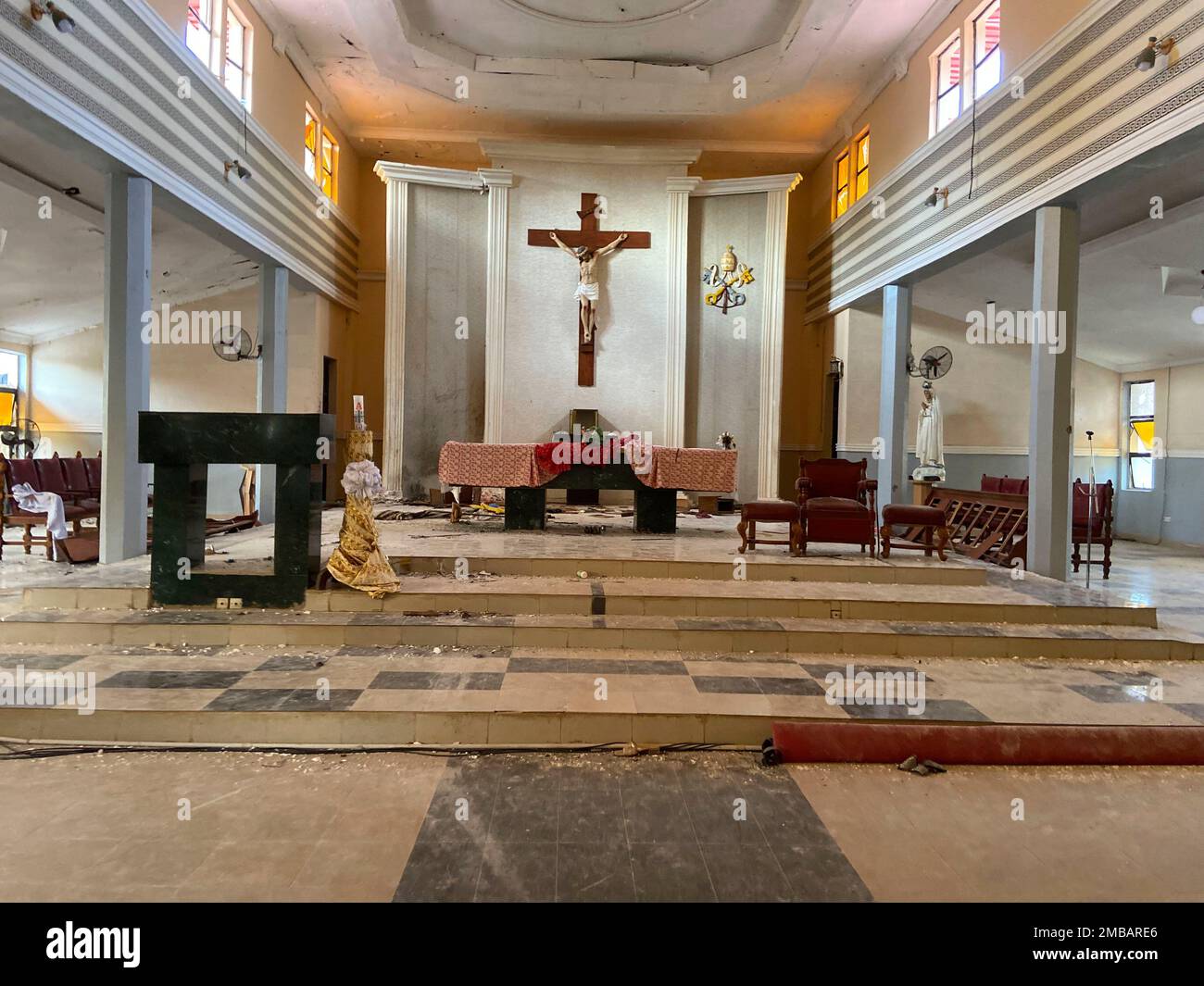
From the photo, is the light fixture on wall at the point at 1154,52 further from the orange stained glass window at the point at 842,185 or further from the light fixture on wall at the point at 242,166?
the light fixture on wall at the point at 242,166

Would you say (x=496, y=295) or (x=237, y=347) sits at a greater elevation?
(x=496, y=295)

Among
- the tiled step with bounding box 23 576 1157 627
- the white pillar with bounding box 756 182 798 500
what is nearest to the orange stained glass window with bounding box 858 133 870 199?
the white pillar with bounding box 756 182 798 500

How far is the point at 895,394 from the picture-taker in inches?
372

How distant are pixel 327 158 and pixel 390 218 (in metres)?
1.32

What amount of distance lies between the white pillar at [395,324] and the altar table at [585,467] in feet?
13.8

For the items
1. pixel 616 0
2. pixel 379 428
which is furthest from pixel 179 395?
pixel 616 0


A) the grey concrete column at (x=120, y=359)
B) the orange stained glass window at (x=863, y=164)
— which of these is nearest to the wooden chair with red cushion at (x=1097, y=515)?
the orange stained glass window at (x=863, y=164)

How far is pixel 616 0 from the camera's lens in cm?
865

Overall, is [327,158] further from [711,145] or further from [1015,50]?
[1015,50]

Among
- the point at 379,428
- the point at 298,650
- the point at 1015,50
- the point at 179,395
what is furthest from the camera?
the point at 379,428

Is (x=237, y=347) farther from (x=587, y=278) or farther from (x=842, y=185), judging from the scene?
(x=842, y=185)

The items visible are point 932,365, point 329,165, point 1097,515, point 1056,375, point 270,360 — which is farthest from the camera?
point 329,165

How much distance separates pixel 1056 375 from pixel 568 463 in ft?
14.7

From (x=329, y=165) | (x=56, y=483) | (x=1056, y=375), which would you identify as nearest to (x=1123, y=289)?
(x=1056, y=375)
